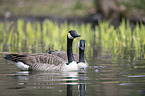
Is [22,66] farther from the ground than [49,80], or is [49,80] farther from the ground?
[22,66]

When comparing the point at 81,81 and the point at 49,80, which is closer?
the point at 81,81

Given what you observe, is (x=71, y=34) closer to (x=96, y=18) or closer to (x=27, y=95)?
(x=27, y=95)

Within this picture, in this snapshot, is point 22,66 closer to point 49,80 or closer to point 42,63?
point 42,63

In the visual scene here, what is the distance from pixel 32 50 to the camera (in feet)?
46.9

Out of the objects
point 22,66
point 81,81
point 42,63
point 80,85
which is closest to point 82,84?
point 80,85

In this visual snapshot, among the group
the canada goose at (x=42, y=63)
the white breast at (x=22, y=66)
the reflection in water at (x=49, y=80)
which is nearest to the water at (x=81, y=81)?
the reflection in water at (x=49, y=80)

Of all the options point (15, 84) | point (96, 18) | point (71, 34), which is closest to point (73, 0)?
point (96, 18)

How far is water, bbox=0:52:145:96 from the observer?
6.41m

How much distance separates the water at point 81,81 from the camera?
641 centimetres

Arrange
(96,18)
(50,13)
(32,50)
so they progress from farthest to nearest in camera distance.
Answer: (50,13), (96,18), (32,50)

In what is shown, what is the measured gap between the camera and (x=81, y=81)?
25.5 ft

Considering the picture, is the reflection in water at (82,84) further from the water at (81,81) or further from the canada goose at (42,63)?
the canada goose at (42,63)

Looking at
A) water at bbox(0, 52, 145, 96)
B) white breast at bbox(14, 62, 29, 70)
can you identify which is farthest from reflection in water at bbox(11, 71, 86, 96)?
white breast at bbox(14, 62, 29, 70)

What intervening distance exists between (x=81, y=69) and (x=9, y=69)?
2.07 m
